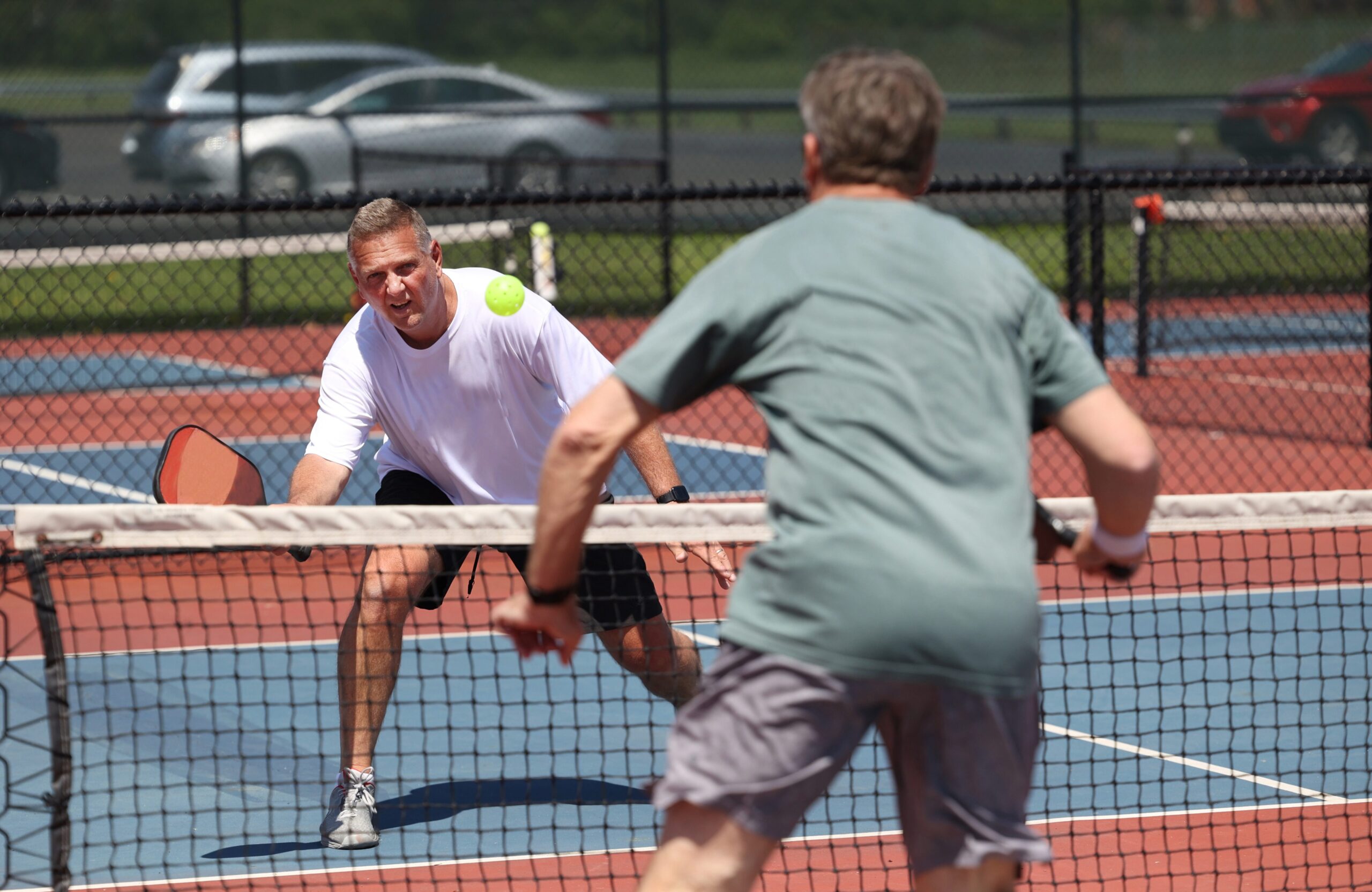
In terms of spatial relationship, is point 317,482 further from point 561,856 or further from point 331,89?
point 331,89

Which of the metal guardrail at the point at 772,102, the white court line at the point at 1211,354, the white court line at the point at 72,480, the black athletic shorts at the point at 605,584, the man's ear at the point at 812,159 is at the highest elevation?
the metal guardrail at the point at 772,102

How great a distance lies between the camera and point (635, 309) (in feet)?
45.4

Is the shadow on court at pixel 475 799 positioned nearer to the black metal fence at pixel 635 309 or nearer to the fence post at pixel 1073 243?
the black metal fence at pixel 635 309

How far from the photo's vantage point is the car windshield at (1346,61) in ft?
62.9

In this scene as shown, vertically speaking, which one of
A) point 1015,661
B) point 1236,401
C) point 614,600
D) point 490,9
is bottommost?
point 1236,401

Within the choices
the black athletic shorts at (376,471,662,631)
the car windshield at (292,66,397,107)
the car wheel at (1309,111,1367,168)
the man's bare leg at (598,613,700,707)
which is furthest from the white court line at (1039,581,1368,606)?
the car windshield at (292,66,397,107)

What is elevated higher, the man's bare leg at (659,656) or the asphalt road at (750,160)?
the asphalt road at (750,160)

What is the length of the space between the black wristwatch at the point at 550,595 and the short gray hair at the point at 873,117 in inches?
28.0

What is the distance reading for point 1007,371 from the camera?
2508 millimetres

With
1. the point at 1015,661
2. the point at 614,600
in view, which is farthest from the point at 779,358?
the point at 614,600

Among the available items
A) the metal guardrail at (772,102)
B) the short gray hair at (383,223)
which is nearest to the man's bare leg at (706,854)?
the short gray hair at (383,223)

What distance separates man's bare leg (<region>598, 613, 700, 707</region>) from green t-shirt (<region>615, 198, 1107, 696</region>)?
198 cm

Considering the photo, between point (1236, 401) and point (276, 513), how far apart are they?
9625mm

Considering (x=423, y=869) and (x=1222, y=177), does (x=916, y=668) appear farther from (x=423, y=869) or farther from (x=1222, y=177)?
(x=1222, y=177)
